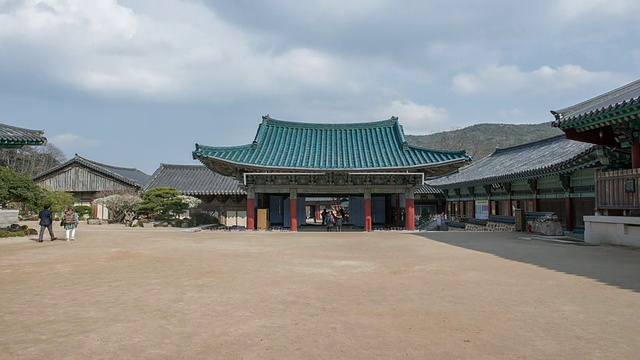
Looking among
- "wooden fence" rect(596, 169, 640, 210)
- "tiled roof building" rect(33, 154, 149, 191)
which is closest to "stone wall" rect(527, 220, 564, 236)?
"wooden fence" rect(596, 169, 640, 210)

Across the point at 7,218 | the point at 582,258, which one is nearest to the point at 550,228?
the point at 582,258

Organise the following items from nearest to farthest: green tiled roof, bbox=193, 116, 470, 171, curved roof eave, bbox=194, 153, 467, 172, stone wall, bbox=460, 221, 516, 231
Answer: curved roof eave, bbox=194, 153, 467, 172
stone wall, bbox=460, 221, 516, 231
green tiled roof, bbox=193, 116, 470, 171

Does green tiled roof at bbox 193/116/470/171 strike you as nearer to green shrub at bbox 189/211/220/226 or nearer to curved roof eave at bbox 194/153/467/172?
curved roof eave at bbox 194/153/467/172

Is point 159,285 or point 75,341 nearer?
→ point 75,341

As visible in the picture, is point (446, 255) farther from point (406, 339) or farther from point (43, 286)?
point (43, 286)

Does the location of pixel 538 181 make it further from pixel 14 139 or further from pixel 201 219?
pixel 14 139

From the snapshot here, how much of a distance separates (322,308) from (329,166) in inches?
652

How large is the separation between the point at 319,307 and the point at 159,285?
127 inches

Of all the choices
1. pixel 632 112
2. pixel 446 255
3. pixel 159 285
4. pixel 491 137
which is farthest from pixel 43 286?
pixel 491 137

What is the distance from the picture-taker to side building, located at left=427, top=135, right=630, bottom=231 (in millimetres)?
16969

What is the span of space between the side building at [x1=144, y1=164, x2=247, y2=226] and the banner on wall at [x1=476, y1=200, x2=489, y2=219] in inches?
693

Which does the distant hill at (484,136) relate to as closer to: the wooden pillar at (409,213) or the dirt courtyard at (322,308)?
the wooden pillar at (409,213)

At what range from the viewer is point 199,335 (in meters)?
4.41

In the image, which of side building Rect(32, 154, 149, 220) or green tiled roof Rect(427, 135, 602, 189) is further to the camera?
side building Rect(32, 154, 149, 220)
